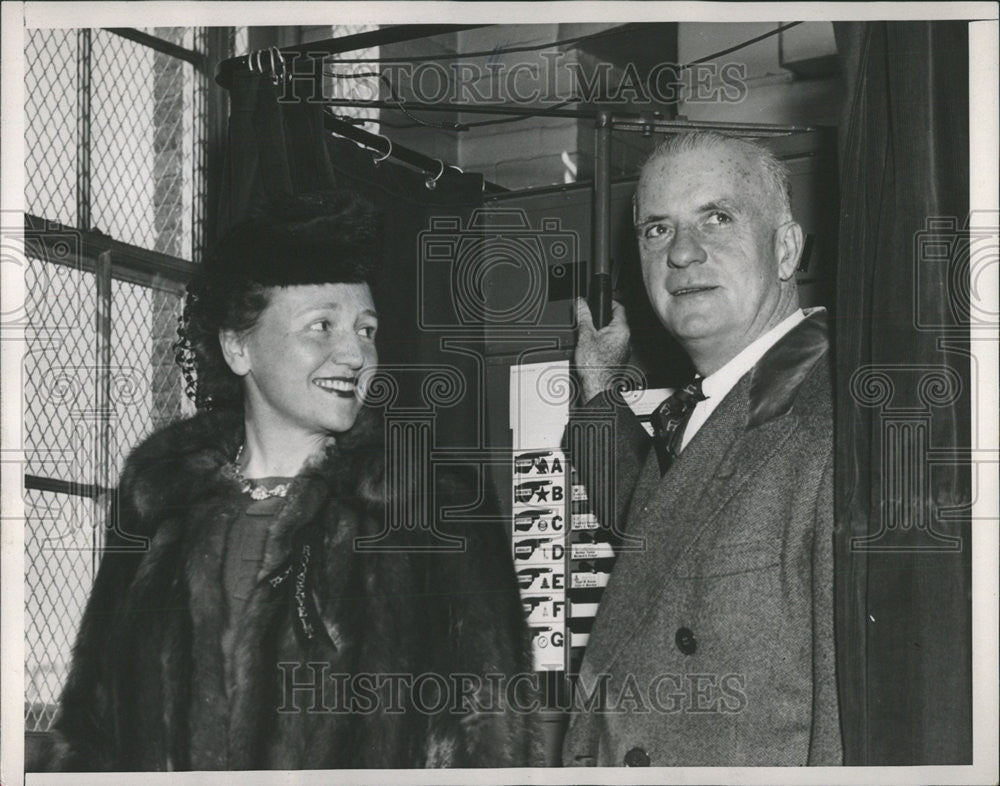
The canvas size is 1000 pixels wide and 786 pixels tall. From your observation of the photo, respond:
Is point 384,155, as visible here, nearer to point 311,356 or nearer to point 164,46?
point 311,356

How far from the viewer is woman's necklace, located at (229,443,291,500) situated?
4.11m

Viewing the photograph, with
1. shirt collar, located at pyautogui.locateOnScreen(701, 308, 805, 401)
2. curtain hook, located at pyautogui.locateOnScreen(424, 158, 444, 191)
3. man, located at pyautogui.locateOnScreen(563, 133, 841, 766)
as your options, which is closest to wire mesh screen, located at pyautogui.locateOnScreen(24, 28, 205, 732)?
curtain hook, located at pyautogui.locateOnScreen(424, 158, 444, 191)

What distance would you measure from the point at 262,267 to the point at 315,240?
0.18m

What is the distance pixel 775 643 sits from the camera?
3.76 meters

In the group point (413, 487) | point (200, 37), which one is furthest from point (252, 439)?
point (200, 37)

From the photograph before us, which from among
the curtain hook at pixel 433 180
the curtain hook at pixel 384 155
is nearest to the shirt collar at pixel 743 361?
the curtain hook at pixel 433 180

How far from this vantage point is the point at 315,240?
415 cm

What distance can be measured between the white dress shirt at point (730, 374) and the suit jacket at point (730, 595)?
0.07 ft

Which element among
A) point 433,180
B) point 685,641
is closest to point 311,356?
point 433,180

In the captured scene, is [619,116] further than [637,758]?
Yes

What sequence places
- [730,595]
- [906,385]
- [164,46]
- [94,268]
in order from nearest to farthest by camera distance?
1. [730,595]
2. [906,385]
3. [94,268]
4. [164,46]

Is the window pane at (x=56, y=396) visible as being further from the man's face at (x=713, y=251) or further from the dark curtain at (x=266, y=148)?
the man's face at (x=713, y=251)

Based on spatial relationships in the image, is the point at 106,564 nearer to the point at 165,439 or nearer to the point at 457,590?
the point at 165,439

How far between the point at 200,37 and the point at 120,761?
2175 mm
